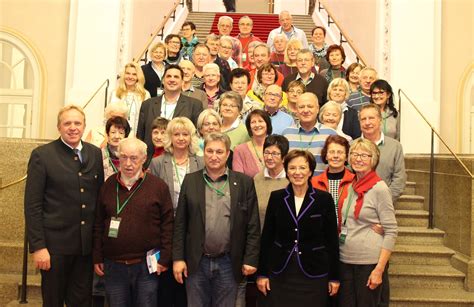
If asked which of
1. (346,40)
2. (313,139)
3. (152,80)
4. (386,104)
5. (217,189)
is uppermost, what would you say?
(346,40)

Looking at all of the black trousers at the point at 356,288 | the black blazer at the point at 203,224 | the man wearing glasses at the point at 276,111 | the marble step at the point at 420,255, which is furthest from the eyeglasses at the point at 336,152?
the marble step at the point at 420,255

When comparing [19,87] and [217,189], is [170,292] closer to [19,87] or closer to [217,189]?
[217,189]

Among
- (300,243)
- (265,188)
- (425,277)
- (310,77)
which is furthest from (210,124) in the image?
(425,277)

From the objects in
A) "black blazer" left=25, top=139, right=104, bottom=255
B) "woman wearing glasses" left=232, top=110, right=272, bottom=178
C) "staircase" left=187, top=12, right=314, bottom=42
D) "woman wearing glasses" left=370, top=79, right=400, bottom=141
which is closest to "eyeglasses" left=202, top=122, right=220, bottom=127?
"woman wearing glasses" left=232, top=110, right=272, bottom=178

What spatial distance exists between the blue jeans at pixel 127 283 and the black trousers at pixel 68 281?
248 millimetres

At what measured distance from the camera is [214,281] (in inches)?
163

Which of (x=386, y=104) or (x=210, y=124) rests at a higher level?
(x=386, y=104)

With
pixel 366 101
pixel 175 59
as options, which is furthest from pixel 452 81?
pixel 175 59

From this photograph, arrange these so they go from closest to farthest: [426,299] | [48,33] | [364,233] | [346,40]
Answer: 1. [364,233]
2. [426,299]
3. [48,33]
4. [346,40]

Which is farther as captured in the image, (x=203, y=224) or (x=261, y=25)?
(x=261, y=25)

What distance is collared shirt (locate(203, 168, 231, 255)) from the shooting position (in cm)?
406

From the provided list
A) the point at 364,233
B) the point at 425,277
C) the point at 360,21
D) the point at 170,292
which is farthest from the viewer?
the point at 360,21

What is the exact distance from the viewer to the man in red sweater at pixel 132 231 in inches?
158

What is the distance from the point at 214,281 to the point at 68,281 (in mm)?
1085
